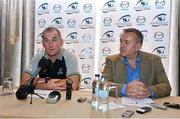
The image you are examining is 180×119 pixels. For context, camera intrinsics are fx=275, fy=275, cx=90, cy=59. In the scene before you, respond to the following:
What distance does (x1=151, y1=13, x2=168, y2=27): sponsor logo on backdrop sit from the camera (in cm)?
430

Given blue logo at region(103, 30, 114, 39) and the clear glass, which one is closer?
the clear glass

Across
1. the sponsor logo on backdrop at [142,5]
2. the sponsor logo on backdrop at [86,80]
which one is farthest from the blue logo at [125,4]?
the sponsor logo on backdrop at [86,80]

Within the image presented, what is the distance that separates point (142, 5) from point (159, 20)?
1.20 ft

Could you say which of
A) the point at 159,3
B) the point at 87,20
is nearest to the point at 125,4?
the point at 159,3

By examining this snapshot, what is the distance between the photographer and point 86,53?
4.55 m

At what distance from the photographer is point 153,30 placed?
4.37m

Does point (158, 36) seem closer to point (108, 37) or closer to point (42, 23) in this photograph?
point (108, 37)

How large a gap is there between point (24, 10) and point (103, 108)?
10.9 feet

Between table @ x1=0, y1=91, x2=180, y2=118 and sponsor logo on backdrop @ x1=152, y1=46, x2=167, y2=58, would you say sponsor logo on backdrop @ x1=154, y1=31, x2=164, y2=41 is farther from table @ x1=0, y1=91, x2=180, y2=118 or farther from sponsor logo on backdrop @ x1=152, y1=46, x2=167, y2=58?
table @ x1=0, y1=91, x2=180, y2=118

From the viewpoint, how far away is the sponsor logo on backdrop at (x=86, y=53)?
14.9ft

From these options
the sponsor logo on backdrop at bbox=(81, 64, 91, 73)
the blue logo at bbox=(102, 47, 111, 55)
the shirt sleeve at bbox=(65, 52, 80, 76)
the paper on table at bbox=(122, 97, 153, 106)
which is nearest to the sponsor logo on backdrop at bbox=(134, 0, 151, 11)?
the blue logo at bbox=(102, 47, 111, 55)

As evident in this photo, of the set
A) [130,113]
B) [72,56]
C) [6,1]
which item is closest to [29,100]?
[130,113]

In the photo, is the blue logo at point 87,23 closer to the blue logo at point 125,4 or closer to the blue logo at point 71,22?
the blue logo at point 71,22

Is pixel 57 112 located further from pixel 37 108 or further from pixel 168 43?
pixel 168 43
